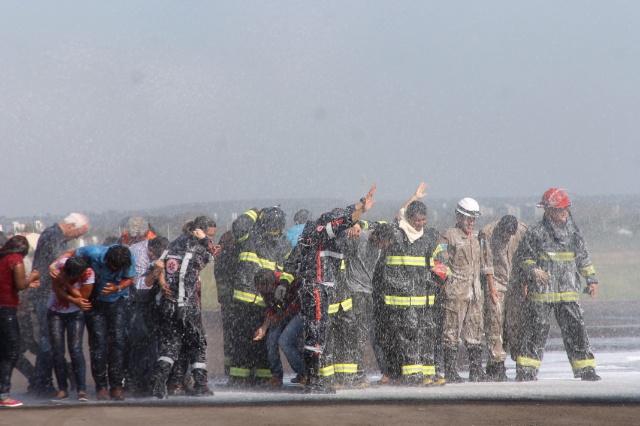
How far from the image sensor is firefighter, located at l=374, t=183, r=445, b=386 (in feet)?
34.3

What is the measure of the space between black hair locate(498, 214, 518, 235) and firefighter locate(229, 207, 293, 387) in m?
2.76

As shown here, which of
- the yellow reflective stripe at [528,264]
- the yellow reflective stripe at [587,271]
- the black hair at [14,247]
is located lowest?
the yellow reflective stripe at [587,271]

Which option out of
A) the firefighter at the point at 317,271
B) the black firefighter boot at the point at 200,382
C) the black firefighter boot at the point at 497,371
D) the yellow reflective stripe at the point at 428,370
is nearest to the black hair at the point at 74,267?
the black firefighter boot at the point at 200,382

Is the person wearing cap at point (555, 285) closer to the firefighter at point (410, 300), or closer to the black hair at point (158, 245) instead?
the firefighter at point (410, 300)

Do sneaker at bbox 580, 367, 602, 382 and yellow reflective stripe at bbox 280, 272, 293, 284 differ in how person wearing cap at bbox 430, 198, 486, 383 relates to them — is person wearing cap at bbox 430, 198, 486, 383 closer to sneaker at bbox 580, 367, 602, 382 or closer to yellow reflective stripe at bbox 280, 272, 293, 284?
sneaker at bbox 580, 367, 602, 382

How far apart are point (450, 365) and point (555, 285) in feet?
4.91

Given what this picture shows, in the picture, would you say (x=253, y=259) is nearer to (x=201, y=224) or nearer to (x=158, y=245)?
(x=201, y=224)

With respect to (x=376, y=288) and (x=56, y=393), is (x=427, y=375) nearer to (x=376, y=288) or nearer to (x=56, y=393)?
(x=376, y=288)

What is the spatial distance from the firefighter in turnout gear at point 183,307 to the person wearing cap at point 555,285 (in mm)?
3693

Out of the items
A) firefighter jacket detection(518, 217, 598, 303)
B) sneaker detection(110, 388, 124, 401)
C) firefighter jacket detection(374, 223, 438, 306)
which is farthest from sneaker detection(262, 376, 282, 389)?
firefighter jacket detection(518, 217, 598, 303)

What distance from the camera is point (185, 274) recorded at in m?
9.74

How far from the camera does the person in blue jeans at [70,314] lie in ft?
30.7

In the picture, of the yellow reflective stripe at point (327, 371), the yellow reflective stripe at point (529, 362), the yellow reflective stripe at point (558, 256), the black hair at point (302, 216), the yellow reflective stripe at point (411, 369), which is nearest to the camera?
the yellow reflective stripe at point (327, 371)

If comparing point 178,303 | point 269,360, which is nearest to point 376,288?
point 269,360
